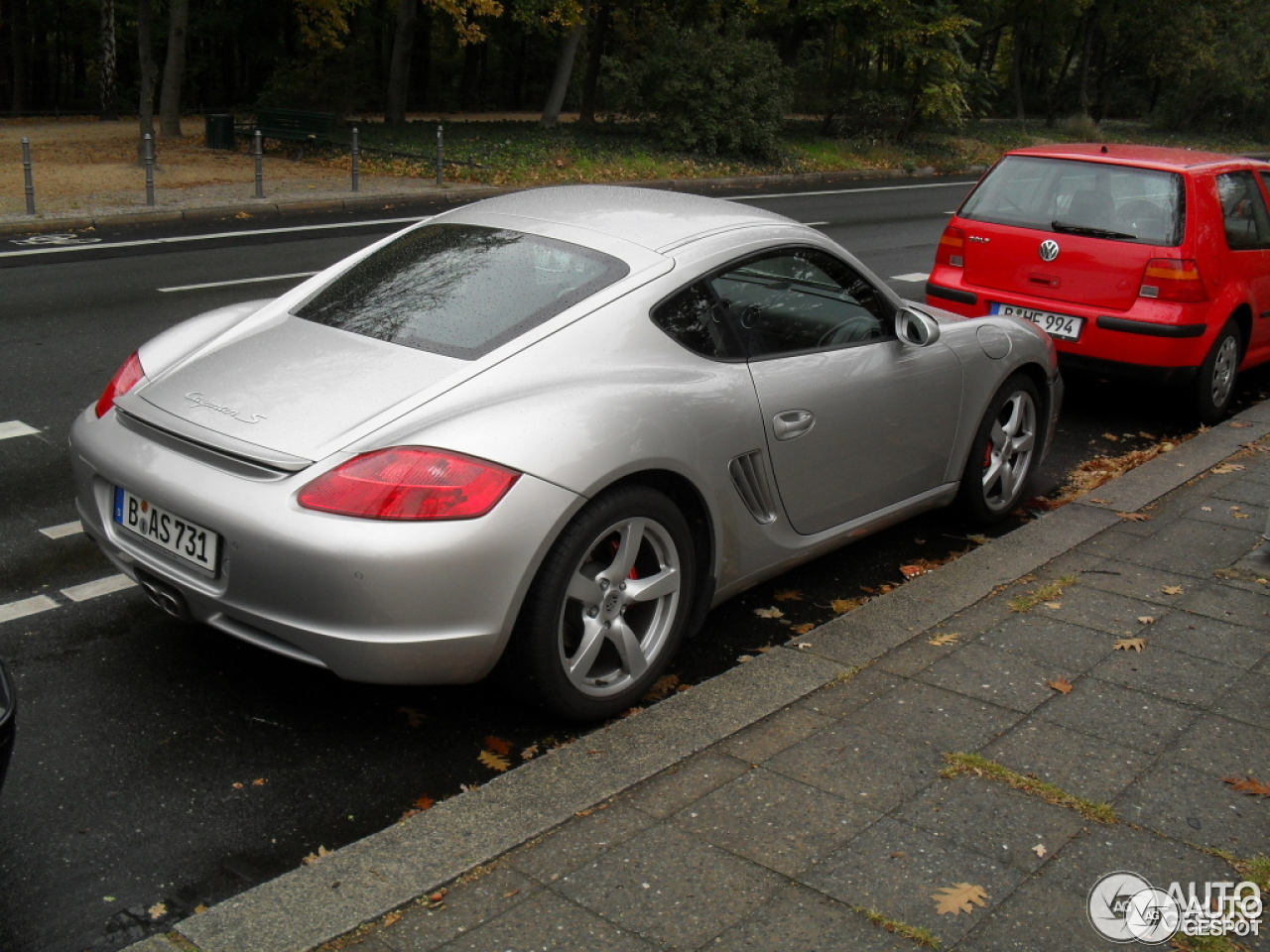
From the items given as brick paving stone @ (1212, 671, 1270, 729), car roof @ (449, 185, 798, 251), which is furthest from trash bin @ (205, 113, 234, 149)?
brick paving stone @ (1212, 671, 1270, 729)

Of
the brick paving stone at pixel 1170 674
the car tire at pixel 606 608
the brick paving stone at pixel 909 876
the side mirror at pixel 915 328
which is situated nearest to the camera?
the brick paving stone at pixel 909 876

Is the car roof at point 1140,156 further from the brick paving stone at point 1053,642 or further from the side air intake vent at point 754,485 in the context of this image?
the side air intake vent at point 754,485

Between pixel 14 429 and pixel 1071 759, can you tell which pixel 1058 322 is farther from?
pixel 14 429

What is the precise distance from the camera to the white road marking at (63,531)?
5.32 m

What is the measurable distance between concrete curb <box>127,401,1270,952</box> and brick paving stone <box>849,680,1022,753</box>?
0.23m

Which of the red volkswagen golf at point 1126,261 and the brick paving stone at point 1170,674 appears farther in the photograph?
the red volkswagen golf at point 1126,261

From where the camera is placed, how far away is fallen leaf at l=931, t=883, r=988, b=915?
117 inches

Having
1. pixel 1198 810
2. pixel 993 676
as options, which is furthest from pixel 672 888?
pixel 993 676

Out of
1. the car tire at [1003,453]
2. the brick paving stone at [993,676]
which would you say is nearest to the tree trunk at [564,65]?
the car tire at [1003,453]

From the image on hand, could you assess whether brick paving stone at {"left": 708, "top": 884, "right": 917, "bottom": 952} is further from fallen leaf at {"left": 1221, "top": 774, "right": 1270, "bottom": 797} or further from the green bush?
the green bush

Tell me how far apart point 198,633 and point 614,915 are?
221cm

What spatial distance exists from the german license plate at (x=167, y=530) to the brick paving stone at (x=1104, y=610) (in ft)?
9.86

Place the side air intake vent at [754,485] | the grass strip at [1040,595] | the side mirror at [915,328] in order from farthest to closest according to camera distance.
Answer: the side mirror at [915,328]
the grass strip at [1040,595]
the side air intake vent at [754,485]

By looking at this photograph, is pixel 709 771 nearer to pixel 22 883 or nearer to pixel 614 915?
pixel 614 915
